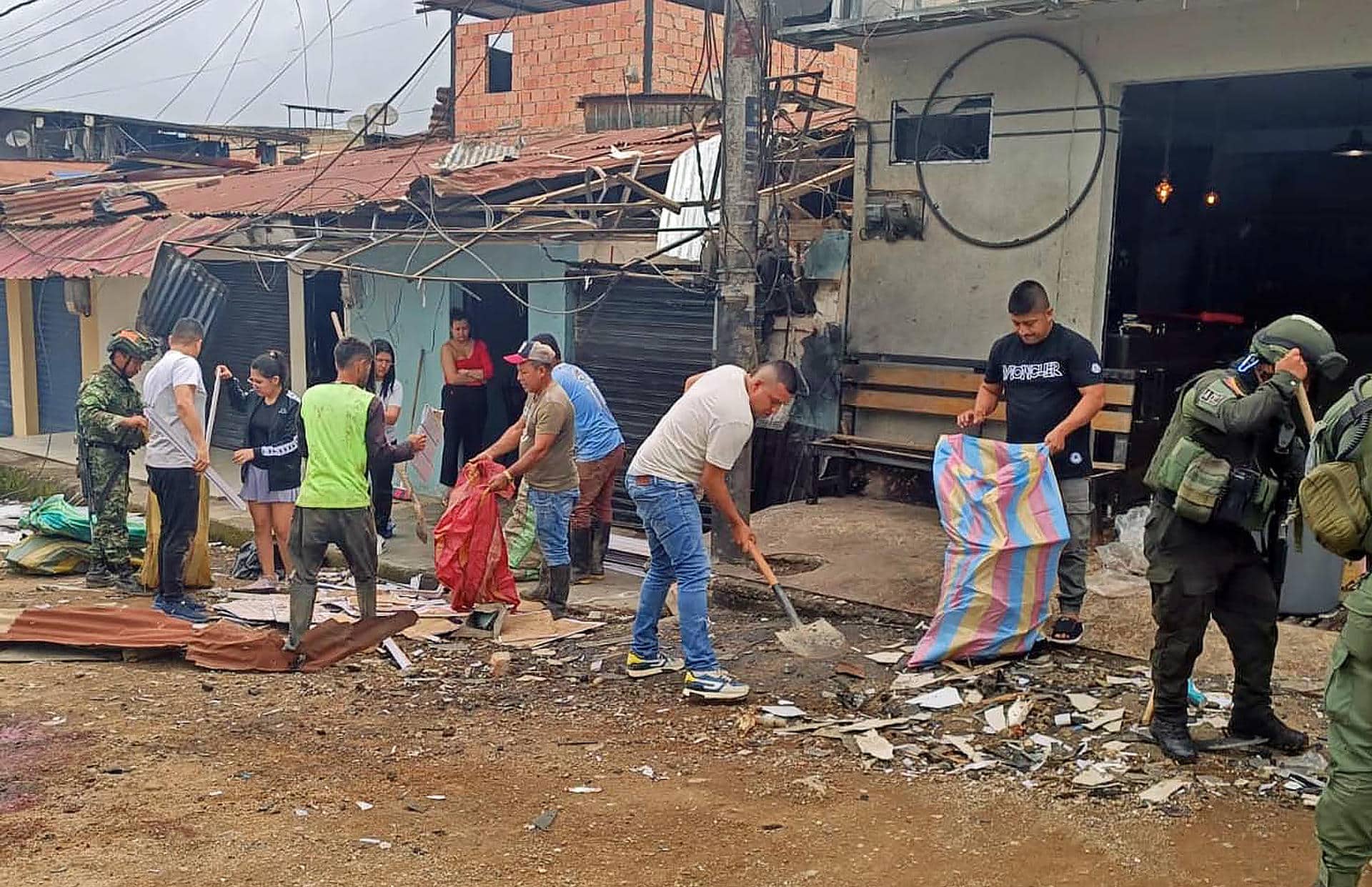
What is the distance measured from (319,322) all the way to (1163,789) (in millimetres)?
10446

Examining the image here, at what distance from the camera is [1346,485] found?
361cm

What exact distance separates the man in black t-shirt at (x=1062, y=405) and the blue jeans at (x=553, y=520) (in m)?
2.65

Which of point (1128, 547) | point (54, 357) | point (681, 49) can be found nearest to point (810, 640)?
point (1128, 547)

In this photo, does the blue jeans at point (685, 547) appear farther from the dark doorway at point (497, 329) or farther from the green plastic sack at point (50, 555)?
the dark doorway at point (497, 329)

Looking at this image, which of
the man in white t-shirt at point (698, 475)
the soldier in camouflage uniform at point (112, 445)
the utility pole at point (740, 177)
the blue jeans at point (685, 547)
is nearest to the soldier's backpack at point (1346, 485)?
the man in white t-shirt at point (698, 475)

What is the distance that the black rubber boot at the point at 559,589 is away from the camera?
7.40m

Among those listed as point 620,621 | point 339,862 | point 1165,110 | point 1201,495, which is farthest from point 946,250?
point 339,862

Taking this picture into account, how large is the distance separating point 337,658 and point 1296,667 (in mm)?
4674

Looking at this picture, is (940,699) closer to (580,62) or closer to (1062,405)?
(1062,405)

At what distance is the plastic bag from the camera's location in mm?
7477

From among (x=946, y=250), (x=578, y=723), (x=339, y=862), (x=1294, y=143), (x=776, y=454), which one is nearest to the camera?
(x=339, y=862)

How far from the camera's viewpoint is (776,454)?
9.64 metres

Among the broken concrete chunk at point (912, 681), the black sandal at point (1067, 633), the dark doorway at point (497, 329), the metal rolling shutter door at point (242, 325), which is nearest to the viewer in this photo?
the broken concrete chunk at point (912, 681)

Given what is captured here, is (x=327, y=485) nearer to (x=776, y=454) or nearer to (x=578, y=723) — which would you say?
(x=578, y=723)
